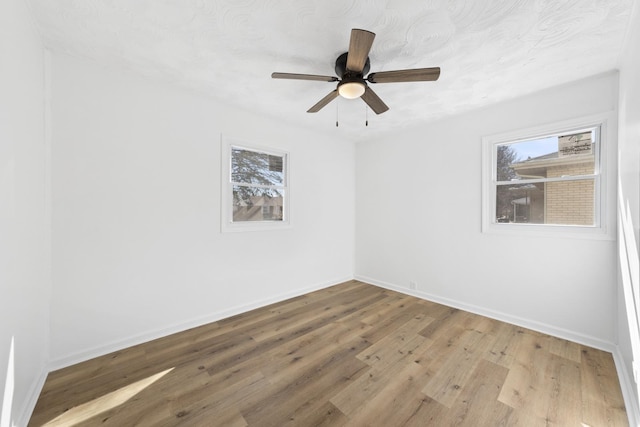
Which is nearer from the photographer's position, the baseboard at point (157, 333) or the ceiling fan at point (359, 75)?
the ceiling fan at point (359, 75)

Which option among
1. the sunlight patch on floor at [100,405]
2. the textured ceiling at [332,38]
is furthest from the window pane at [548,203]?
the sunlight patch on floor at [100,405]

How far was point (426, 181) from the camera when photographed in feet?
12.0

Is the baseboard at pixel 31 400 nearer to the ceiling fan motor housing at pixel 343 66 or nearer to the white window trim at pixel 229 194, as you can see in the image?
the white window trim at pixel 229 194

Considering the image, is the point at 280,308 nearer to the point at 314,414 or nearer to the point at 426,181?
the point at 314,414

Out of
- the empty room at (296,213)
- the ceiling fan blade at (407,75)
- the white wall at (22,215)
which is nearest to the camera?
the white wall at (22,215)

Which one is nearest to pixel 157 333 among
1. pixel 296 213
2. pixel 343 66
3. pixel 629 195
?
pixel 296 213

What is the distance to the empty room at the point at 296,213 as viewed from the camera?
1.62 meters

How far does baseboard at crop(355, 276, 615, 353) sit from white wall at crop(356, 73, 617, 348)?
1 cm

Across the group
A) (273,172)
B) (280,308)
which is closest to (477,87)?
(273,172)

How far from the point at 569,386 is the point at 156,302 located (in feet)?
11.9

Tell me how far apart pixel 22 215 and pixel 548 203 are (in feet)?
14.7

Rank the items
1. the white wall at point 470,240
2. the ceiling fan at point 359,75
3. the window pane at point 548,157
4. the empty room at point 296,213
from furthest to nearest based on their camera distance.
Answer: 1. the window pane at point 548,157
2. the white wall at point 470,240
3. the ceiling fan at point 359,75
4. the empty room at point 296,213

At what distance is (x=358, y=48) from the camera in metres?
1.66

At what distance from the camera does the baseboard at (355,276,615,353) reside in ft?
7.79
